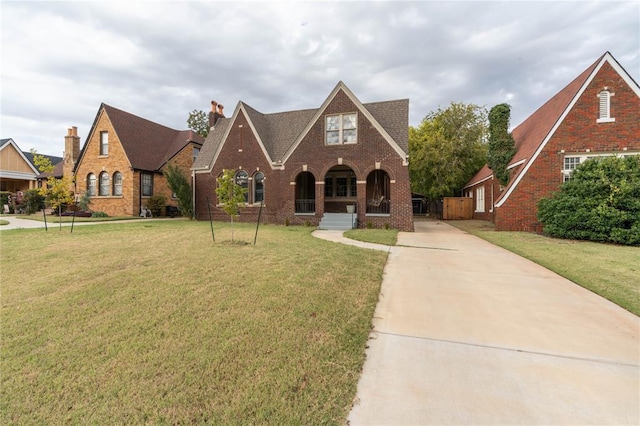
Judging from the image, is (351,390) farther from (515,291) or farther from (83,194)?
(83,194)

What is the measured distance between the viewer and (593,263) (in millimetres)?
7336

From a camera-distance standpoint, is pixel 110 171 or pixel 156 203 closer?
pixel 110 171

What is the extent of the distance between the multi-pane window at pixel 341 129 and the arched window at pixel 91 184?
20384 mm

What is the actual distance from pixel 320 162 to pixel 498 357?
14923 mm

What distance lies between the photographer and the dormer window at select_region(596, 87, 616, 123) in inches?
528

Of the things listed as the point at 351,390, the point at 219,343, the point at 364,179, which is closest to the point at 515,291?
the point at 351,390

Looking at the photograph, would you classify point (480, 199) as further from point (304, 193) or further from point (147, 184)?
point (147, 184)

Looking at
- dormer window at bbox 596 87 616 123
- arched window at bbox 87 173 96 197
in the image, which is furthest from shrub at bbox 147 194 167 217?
dormer window at bbox 596 87 616 123

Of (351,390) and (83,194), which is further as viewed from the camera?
(83,194)

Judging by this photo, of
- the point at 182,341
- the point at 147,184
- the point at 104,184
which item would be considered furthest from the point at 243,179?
the point at 182,341

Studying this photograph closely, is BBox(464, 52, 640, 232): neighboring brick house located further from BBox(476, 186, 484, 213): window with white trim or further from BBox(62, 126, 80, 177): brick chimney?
BBox(62, 126, 80, 177): brick chimney

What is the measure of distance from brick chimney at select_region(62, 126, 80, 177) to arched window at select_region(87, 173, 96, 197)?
7.95 ft

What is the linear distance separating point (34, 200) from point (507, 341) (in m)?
31.5

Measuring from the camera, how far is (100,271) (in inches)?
227
